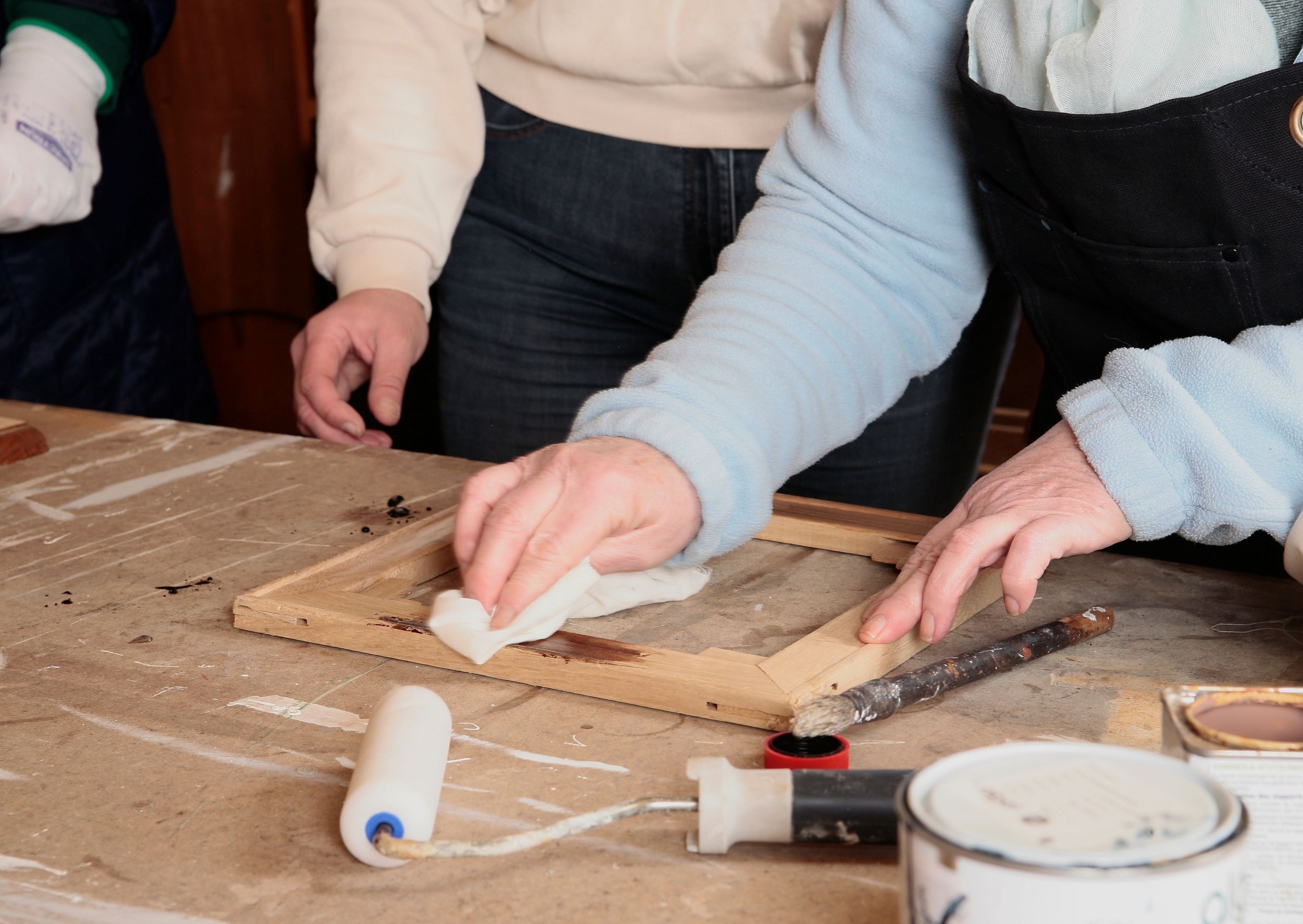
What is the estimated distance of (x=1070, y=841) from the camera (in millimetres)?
318

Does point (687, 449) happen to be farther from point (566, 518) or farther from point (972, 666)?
point (972, 666)

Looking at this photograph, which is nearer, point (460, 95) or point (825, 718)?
point (825, 718)

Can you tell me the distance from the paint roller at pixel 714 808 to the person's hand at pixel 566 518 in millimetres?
176

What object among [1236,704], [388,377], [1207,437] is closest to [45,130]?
[388,377]

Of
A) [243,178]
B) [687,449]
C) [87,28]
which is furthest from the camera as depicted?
[243,178]

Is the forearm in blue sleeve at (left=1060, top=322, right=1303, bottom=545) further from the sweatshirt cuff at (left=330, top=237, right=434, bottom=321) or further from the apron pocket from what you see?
the sweatshirt cuff at (left=330, top=237, right=434, bottom=321)

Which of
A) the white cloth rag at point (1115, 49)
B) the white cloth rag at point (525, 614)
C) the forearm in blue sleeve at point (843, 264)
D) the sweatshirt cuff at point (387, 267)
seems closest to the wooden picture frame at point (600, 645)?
the white cloth rag at point (525, 614)

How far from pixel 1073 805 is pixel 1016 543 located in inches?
15.2

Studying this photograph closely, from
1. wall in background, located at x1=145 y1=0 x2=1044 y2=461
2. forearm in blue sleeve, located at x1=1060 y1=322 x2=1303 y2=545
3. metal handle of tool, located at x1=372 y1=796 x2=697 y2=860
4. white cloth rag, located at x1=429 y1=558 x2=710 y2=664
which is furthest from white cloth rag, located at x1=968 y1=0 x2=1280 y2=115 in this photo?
wall in background, located at x1=145 y1=0 x2=1044 y2=461

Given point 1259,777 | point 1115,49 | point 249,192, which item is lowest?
point 249,192

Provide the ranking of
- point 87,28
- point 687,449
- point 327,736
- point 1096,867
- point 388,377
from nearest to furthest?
point 1096,867
point 327,736
point 687,449
point 388,377
point 87,28

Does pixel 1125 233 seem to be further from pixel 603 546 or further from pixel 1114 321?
pixel 603 546

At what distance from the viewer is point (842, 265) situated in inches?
36.1

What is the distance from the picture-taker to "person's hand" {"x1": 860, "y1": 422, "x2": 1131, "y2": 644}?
0.70 meters
